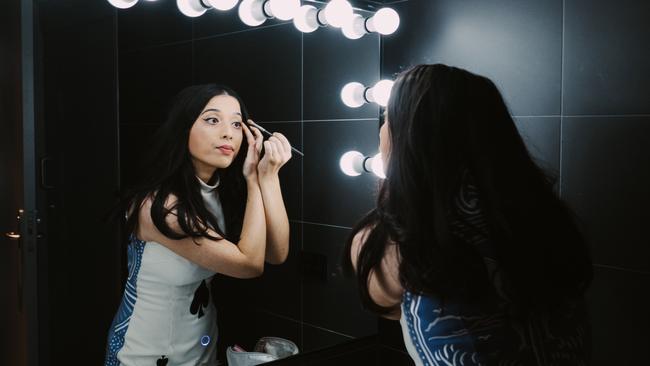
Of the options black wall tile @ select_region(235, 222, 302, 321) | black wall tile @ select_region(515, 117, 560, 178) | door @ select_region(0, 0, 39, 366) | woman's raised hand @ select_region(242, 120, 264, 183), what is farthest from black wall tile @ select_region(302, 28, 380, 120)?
door @ select_region(0, 0, 39, 366)

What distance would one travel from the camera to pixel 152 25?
4.54 feet

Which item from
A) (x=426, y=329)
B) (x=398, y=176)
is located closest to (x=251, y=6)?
(x=398, y=176)

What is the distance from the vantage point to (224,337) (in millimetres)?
1477

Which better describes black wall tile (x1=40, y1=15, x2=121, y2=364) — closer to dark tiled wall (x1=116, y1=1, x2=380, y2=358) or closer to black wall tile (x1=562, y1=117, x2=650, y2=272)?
dark tiled wall (x1=116, y1=1, x2=380, y2=358)

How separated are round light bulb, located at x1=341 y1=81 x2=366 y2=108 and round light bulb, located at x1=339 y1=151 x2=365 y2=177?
0.13 m

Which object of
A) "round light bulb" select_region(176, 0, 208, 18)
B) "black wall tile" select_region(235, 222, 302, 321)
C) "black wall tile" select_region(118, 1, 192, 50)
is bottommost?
"black wall tile" select_region(235, 222, 302, 321)

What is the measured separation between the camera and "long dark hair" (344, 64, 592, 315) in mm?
952

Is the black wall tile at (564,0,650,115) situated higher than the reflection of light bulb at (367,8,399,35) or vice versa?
the reflection of light bulb at (367,8,399,35)

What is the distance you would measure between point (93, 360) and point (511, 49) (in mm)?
1178

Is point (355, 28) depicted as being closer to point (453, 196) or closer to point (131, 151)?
point (131, 151)

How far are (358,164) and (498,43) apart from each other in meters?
0.49

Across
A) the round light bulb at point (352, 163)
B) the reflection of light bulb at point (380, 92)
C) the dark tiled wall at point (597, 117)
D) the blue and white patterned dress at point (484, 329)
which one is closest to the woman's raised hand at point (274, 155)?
the round light bulb at point (352, 163)

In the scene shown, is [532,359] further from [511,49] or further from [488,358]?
[511,49]

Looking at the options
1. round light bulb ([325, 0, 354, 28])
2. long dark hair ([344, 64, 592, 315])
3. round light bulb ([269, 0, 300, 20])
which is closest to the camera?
long dark hair ([344, 64, 592, 315])
